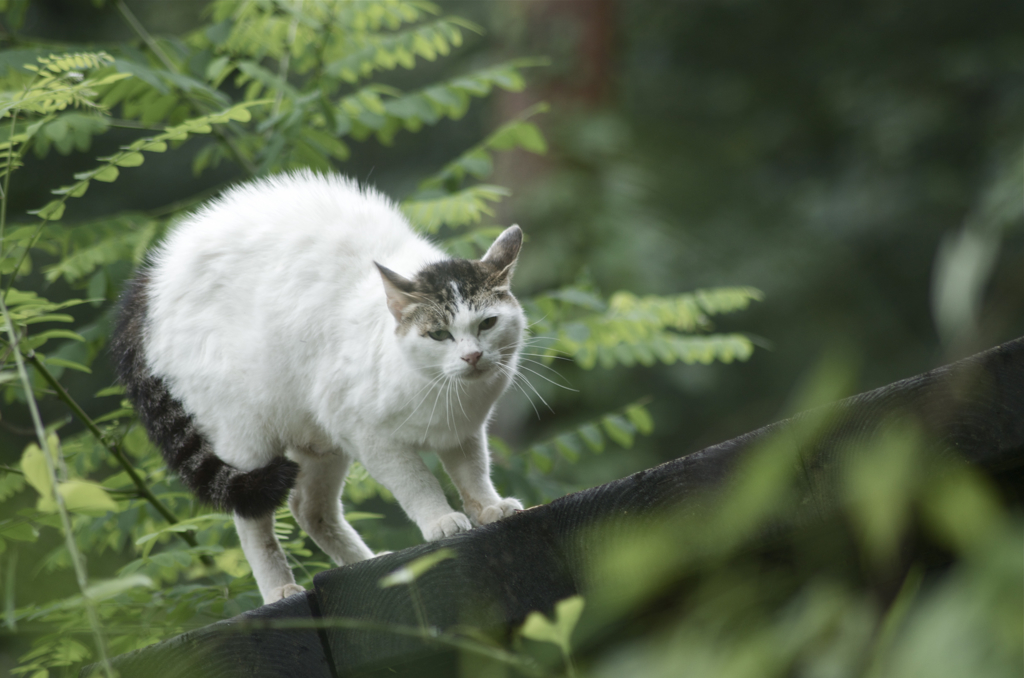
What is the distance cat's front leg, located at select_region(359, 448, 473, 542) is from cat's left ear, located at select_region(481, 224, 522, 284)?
58 centimetres

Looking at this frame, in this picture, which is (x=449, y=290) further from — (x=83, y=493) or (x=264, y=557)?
(x=83, y=493)

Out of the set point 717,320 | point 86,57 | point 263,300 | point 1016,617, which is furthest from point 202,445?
point 717,320

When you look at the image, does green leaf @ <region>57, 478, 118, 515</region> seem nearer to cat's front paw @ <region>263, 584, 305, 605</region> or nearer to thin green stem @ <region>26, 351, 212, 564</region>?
cat's front paw @ <region>263, 584, 305, 605</region>

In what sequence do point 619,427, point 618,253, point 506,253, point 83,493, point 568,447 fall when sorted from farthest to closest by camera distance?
point 618,253 → point 619,427 → point 568,447 → point 506,253 → point 83,493

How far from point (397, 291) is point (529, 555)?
88 centimetres

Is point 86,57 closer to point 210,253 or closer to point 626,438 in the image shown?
point 210,253

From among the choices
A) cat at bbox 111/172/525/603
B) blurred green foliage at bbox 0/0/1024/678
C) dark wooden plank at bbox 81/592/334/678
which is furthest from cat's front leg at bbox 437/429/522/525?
dark wooden plank at bbox 81/592/334/678

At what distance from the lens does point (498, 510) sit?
78.2 inches

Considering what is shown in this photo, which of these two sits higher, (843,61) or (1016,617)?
(843,61)

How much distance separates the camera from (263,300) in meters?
2.13

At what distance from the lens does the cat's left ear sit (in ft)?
7.50

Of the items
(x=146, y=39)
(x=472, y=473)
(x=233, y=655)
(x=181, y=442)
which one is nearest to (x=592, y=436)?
(x=472, y=473)

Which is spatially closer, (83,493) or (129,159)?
(83,493)

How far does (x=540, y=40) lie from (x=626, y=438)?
13.5ft
